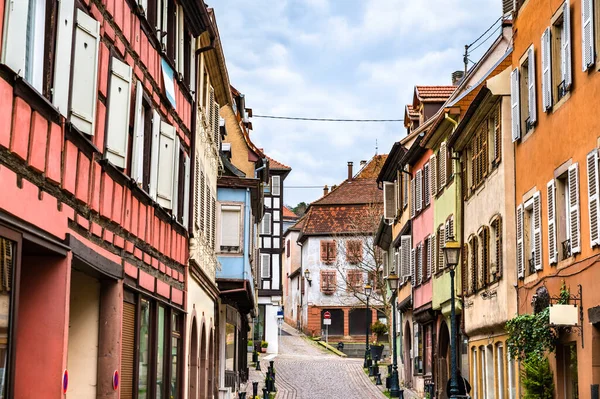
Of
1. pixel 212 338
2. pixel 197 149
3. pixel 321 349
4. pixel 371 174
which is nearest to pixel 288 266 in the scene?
pixel 371 174

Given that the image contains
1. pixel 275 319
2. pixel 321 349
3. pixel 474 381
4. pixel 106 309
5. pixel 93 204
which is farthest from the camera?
pixel 321 349

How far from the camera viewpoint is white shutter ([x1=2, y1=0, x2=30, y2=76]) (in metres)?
8.31

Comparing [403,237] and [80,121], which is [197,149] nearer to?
[80,121]

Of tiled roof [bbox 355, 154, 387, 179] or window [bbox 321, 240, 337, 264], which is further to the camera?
tiled roof [bbox 355, 154, 387, 179]

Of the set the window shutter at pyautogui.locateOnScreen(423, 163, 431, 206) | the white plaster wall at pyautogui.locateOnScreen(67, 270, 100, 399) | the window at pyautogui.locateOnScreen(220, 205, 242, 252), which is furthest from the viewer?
the window shutter at pyautogui.locateOnScreen(423, 163, 431, 206)

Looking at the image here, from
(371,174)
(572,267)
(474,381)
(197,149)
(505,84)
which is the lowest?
(474,381)

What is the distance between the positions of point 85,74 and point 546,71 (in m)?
9.59

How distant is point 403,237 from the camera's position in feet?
130

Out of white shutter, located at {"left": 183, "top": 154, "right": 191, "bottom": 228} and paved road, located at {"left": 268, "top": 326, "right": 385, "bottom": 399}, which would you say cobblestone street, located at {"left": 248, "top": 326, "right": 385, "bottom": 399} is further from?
white shutter, located at {"left": 183, "top": 154, "right": 191, "bottom": 228}

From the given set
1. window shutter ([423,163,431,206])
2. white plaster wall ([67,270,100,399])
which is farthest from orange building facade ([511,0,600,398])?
window shutter ([423,163,431,206])

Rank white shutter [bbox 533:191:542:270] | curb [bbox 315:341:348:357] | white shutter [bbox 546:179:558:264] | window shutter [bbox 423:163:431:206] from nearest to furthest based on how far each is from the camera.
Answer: white shutter [bbox 546:179:558:264]
white shutter [bbox 533:191:542:270]
window shutter [bbox 423:163:431:206]
curb [bbox 315:341:348:357]

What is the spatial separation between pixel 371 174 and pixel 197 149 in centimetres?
6200

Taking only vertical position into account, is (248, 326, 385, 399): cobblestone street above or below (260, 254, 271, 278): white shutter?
below

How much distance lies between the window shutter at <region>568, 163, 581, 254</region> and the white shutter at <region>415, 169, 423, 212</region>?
62.8ft
